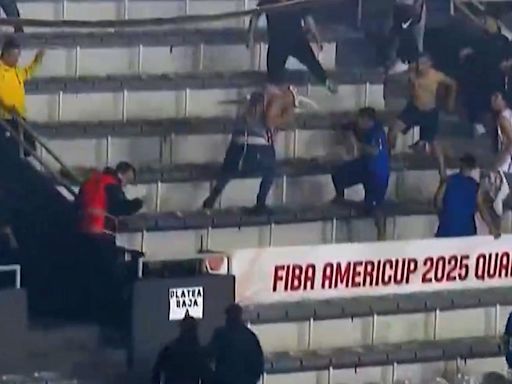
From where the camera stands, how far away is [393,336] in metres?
3.31

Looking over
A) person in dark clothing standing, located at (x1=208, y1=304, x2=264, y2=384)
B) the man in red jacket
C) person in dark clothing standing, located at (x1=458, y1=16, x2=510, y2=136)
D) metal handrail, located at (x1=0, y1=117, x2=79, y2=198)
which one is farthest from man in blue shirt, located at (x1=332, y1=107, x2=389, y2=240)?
metal handrail, located at (x1=0, y1=117, x2=79, y2=198)

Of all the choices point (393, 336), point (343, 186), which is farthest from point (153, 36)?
point (393, 336)

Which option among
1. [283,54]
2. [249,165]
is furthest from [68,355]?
[283,54]

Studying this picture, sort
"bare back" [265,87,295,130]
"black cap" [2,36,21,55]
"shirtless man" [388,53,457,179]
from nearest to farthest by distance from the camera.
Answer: "black cap" [2,36,21,55] → "bare back" [265,87,295,130] → "shirtless man" [388,53,457,179]

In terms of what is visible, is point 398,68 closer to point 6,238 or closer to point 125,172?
point 125,172

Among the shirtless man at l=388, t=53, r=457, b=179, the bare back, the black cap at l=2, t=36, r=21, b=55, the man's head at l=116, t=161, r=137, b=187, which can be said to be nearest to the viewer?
the black cap at l=2, t=36, r=21, b=55

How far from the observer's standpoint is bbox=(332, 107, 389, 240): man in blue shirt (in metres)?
3.25

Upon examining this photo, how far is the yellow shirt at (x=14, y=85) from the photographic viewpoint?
2.98 m

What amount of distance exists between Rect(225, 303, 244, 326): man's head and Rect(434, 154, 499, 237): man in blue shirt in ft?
1.57

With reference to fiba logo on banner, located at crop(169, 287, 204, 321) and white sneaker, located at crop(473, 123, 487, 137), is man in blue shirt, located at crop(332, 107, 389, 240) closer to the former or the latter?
white sneaker, located at crop(473, 123, 487, 137)

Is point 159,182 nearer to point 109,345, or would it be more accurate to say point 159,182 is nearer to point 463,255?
point 109,345

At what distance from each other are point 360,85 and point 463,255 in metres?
0.43

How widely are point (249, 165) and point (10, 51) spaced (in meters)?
0.53

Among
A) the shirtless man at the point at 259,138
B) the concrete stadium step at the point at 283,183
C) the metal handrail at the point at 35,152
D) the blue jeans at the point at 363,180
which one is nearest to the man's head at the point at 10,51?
the metal handrail at the point at 35,152
